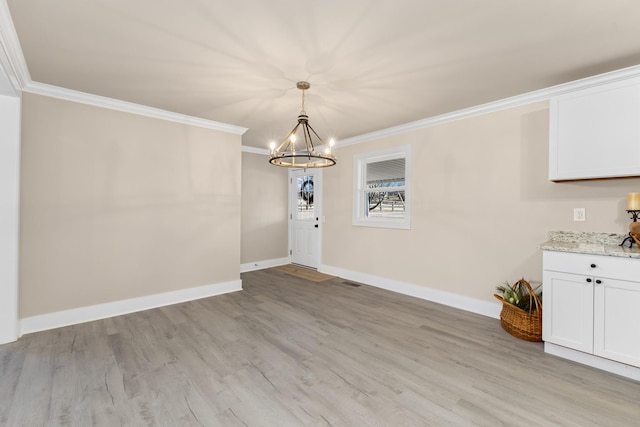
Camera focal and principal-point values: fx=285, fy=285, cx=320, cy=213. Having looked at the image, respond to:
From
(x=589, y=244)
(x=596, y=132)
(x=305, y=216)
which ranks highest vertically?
(x=596, y=132)

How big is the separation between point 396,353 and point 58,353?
2.96m

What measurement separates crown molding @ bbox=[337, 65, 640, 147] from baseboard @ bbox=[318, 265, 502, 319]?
226 cm

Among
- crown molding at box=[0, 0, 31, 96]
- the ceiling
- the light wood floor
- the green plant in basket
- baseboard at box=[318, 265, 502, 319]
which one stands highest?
the ceiling

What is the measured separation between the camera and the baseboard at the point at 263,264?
553cm

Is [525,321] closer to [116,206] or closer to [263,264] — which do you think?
[263,264]

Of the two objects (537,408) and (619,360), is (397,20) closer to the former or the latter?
(537,408)

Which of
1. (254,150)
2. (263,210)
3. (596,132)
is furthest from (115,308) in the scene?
(596,132)

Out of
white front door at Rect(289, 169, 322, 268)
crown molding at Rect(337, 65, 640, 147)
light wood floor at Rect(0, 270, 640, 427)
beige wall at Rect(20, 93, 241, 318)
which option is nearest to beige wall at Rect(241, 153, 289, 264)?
white front door at Rect(289, 169, 322, 268)

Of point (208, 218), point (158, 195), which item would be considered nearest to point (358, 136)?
point (208, 218)

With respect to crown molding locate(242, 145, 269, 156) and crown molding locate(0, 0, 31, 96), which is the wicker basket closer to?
crown molding locate(0, 0, 31, 96)

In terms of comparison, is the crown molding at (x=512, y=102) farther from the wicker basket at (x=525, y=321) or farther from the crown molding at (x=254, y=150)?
the crown molding at (x=254, y=150)

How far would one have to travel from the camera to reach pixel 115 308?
11.0 feet

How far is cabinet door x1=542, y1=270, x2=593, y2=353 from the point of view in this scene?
2.30m

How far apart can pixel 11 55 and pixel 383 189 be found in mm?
4268
